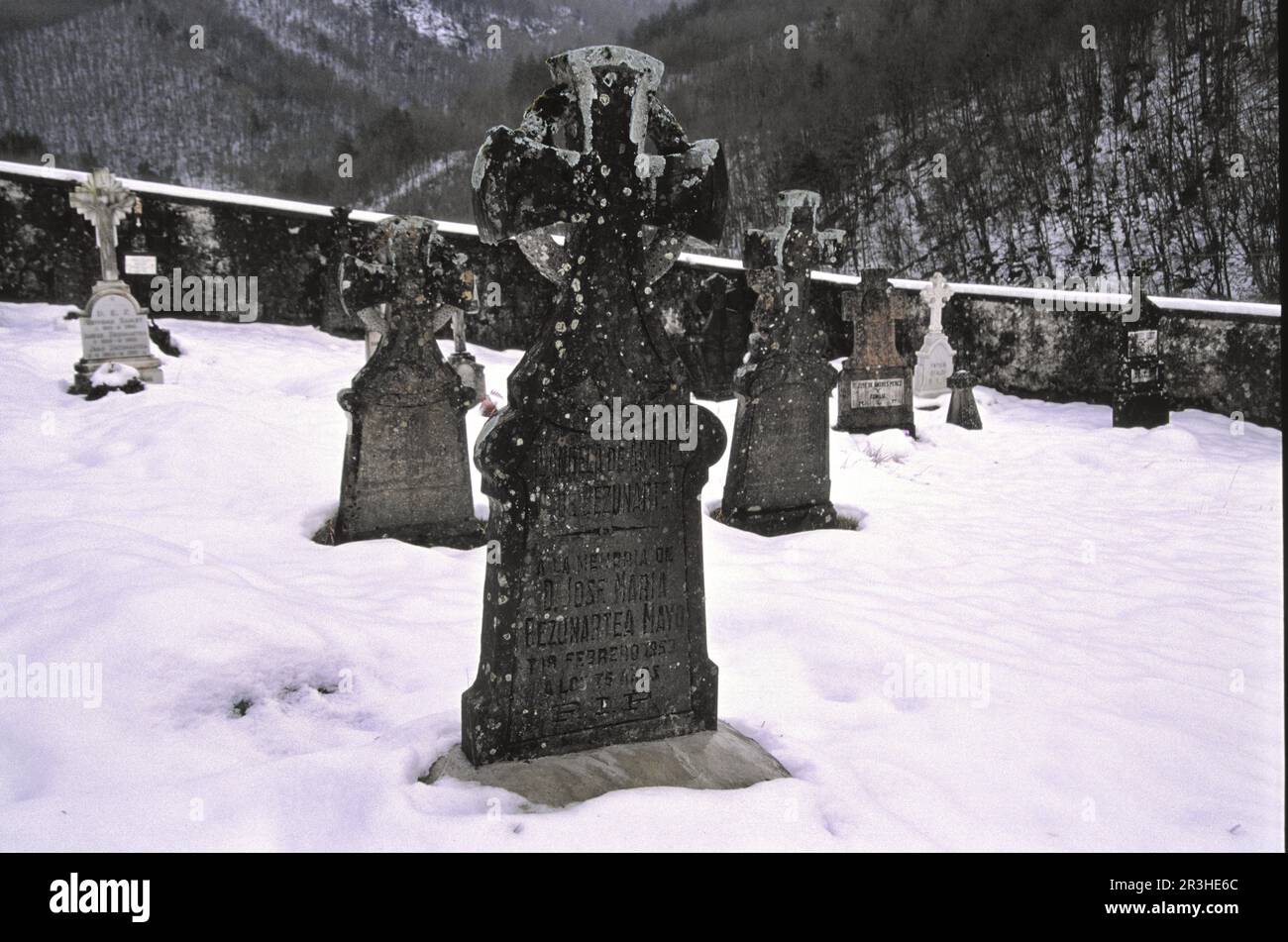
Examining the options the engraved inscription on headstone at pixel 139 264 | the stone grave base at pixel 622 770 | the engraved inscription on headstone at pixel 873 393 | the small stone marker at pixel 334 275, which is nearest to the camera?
the stone grave base at pixel 622 770

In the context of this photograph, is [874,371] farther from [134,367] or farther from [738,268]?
[134,367]

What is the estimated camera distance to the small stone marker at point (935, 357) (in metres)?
10.8

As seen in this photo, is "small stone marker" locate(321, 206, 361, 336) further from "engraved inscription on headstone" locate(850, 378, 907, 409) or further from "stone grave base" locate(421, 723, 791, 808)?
"stone grave base" locate(421, 723, 791, 808)

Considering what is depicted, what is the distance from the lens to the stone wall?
9156mm

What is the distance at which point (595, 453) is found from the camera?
245cm

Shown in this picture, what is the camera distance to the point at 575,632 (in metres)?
2.43

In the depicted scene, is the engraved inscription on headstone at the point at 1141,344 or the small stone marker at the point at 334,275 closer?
the engraved inscription on headstone at the point at 1141,344

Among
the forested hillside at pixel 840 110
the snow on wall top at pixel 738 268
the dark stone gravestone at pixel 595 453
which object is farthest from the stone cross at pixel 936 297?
the dark stone gravestone at pixel 595 453

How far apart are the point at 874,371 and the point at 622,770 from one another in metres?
7.60

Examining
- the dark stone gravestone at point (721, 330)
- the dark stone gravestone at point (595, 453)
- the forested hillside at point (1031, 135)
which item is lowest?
the dark stone gravestone at point (595, 453)

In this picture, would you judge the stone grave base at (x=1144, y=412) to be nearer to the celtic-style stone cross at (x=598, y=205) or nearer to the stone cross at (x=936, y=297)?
the stone cross at (x=936, y=297)

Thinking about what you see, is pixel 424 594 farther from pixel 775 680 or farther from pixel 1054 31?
pixel 1054 31

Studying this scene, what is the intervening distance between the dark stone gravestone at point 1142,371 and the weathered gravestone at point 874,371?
2.36 m

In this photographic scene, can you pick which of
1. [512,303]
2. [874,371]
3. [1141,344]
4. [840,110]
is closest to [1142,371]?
[1141,344]
